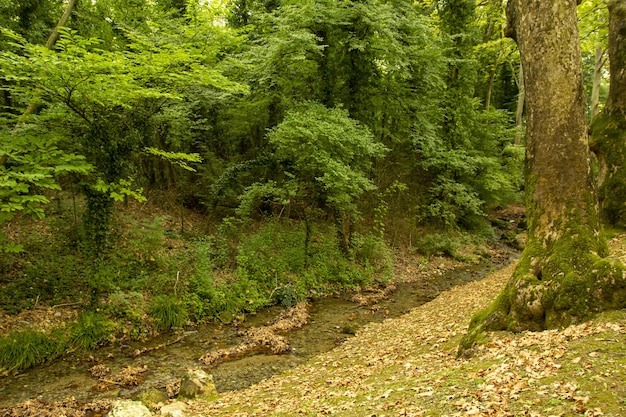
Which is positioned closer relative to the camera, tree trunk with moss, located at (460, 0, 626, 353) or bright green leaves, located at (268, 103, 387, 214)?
tree trunk with moss, located at (460, 0, 626, 353)

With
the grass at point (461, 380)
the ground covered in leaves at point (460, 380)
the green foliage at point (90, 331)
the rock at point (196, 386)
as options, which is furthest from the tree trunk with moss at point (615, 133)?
the green foliage at point (90, 331)

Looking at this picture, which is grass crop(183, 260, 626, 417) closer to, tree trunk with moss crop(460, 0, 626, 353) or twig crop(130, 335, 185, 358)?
tree trunk with moss crop(460, 0, 626, 353)

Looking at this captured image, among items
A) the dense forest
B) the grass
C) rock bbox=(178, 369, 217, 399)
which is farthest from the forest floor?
the dense forest

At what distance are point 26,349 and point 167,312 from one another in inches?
126

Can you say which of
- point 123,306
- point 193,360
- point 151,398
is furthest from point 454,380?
point 123,306

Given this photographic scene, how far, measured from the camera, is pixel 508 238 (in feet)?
79.7

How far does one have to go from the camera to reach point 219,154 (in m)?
19.7

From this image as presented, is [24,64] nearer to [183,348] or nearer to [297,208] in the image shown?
[183,348]

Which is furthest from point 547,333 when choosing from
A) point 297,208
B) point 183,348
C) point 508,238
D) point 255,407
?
point 508,238

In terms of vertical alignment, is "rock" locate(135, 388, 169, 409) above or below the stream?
above

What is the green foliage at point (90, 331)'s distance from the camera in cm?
935

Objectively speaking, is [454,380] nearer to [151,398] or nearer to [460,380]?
[460,380]

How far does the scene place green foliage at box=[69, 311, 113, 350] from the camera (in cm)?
935

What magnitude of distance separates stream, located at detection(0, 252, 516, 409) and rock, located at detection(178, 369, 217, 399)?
0.31m
